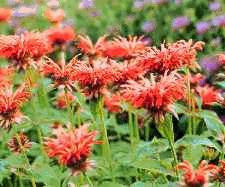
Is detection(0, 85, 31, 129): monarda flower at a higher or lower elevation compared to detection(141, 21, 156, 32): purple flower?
lower

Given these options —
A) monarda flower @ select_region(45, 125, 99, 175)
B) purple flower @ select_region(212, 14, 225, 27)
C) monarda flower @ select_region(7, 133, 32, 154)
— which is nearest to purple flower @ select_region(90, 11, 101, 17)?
purple flower @ select_region(212, 14, 225, 27)

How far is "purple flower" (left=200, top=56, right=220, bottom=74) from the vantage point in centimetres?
409

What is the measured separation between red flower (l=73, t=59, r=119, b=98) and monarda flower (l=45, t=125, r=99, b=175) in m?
0.41

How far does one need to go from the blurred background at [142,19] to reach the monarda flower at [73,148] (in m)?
2.52

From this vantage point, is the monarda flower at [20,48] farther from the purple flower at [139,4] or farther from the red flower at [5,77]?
the purple flower at [139,4]

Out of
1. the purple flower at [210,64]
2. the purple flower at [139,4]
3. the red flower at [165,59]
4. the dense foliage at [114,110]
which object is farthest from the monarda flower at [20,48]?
the purple flower at [139,4]

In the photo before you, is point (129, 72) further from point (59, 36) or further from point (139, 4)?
→ point (139, 4)

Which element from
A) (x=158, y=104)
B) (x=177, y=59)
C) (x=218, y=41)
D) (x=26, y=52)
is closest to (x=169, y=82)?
(x=158, y=104)

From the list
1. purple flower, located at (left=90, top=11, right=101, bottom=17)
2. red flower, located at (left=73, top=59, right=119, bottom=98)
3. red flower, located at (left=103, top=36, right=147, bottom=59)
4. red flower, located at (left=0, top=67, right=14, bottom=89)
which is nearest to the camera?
red flower, located at (left=73, top=59, right=119, bottom=98)

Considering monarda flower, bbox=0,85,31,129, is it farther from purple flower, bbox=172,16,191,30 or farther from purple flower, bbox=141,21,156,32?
purple flower, bbox=141,21,156,32

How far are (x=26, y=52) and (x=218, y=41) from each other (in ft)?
6.45

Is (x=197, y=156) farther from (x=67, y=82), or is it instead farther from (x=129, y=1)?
(x=129, y=1)

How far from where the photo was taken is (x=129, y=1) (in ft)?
17.7

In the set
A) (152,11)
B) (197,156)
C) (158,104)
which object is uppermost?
(152,11)
